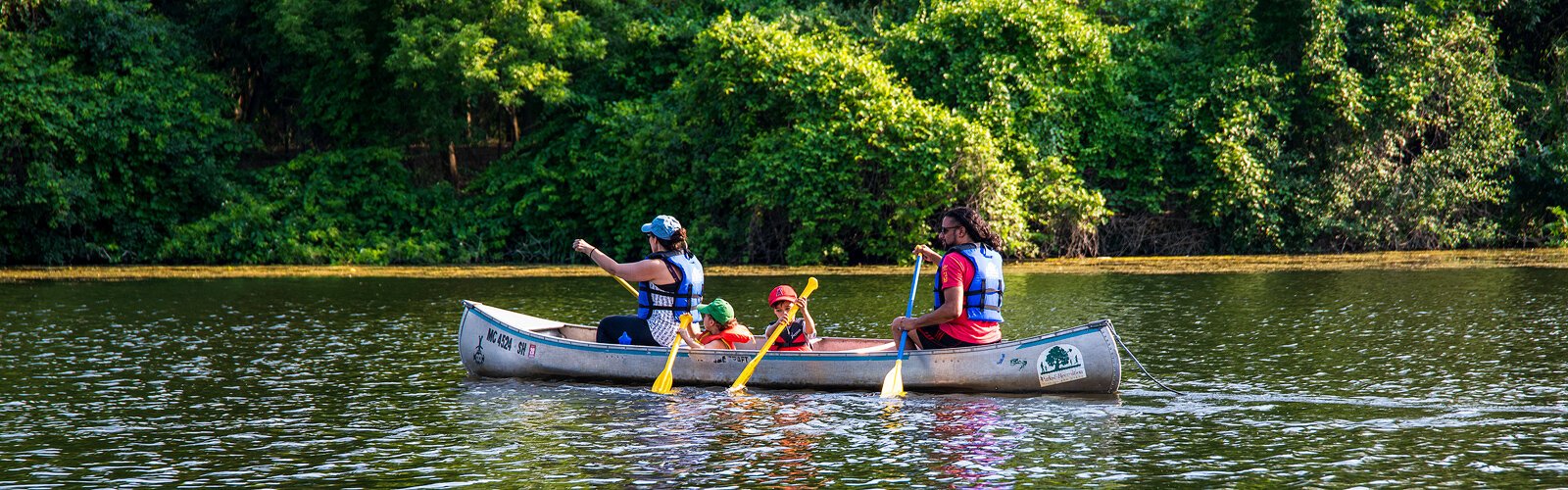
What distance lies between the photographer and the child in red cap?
12.8 metres

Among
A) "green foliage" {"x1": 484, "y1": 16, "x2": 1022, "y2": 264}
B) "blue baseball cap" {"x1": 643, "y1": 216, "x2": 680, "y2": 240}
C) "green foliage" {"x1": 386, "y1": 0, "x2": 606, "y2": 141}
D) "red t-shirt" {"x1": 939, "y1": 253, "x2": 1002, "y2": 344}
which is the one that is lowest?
"red t-shirt" {"x1": 939, "y1": 253, "x2": 1002, "y2": 344}

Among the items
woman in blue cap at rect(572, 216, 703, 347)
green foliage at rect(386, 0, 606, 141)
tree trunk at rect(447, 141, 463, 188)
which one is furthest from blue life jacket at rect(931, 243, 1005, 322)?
tree trunk at rect(447, 141, 463, 188)

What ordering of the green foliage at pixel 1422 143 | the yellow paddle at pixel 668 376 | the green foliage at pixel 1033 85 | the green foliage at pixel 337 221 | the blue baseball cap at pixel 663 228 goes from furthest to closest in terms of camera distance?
1. the green foliage at pixel 337 221
2. the green foliage at pixel 1422 143
3. the green foliage at pixel 1033 85
4. the blue baseball cap at pixel 663 228
5. the yellow paddle at pixel 668 376

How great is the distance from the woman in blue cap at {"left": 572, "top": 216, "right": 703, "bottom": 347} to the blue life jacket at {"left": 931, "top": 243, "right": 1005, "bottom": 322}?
2.37 metres

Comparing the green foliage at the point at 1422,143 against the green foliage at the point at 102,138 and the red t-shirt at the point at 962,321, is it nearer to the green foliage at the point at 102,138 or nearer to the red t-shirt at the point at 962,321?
the red t-shirt at the point at 962,321

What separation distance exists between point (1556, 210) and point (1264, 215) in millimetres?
5820

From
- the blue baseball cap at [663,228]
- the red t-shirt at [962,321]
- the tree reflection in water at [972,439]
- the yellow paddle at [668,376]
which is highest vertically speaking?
the blue baseball cap at [663,228]

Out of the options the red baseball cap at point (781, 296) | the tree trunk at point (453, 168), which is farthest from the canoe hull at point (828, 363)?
the tree trunk at point (453, 168)

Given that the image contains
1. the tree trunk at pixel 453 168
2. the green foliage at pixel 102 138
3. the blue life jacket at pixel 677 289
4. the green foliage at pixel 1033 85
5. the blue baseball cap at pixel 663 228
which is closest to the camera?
the blue baseball cap at pixel 663 228

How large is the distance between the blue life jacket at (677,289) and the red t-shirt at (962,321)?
2298mm

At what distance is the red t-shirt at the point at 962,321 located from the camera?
1179 cm

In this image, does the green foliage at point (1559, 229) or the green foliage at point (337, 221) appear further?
the green foliage at point (337, 221)

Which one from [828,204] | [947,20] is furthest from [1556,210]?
[828,204]

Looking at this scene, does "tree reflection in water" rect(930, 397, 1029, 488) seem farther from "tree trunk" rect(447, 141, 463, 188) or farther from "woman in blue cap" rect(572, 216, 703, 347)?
"tree trunk" rect(447, 141, 463, 188)
